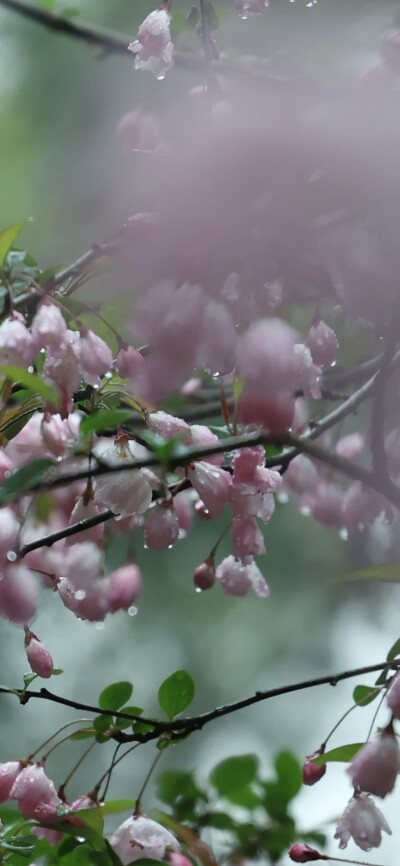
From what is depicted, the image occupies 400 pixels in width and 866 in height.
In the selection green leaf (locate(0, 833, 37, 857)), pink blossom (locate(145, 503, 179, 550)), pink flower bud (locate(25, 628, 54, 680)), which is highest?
pink blossom (locate(145, 503, 179, 550))

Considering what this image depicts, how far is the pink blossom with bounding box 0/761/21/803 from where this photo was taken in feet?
1.94

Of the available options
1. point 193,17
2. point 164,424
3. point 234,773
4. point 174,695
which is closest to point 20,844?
point 174,695

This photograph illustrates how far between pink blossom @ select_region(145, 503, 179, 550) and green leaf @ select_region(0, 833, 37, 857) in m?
0.18

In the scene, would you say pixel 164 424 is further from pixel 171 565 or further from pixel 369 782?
pixel 171 565

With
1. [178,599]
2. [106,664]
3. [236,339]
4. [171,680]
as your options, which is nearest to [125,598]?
[171,680]

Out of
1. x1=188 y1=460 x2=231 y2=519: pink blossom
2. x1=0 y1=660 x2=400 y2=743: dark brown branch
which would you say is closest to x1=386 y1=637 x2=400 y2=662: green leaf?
x1=0 y1=660 x2=400 y2=743: dark brown branch

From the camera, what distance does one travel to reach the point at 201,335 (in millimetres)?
282

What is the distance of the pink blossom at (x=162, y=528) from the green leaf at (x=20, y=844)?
178 millimetres

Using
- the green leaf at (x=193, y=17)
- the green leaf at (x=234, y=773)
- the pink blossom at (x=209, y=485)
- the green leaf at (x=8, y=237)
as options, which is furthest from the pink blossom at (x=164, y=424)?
the green leaf at (x=234, y=773)

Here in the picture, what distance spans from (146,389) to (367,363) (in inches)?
10.2

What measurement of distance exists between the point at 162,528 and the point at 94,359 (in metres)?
0.10

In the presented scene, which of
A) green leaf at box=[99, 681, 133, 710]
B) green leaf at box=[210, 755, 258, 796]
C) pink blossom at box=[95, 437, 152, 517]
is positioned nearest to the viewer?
pink blossom at box=[95, 437, 152, 517]

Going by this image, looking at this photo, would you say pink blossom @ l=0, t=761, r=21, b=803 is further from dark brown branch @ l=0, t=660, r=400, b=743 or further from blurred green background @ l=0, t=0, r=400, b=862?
blurred green background @ l=0, t=0, r=400, b=862

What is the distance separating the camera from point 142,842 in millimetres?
570
